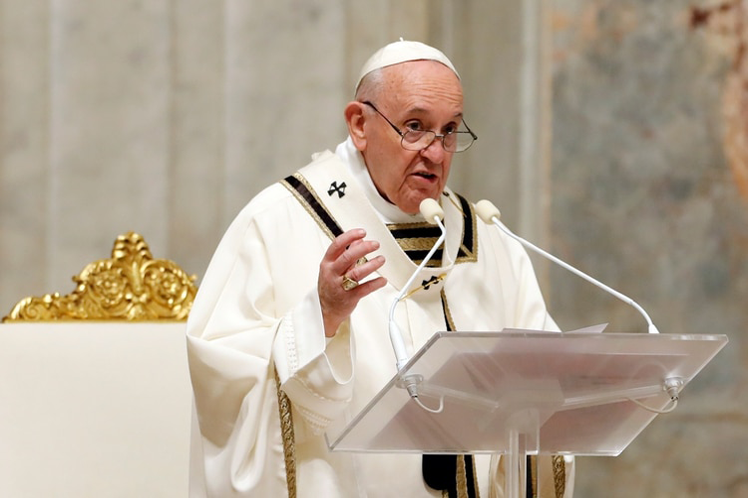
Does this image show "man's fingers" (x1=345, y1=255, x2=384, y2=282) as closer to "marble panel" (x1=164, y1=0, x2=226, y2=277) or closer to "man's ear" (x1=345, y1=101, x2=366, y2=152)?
"man's ear" (x1=345, y1=101, x2=366, y2=152)

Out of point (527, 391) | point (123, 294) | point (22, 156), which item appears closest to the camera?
point (527, 391)

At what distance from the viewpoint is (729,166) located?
4688 mm

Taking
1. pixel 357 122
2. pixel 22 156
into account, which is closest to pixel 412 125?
pixel 357 122

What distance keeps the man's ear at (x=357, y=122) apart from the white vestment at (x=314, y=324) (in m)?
0.08

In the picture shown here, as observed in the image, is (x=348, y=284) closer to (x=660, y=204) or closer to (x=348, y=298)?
(x=348, y=298)

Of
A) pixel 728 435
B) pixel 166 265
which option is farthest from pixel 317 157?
pixel 728 435

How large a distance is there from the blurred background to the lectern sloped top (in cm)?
206

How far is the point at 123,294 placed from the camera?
12.2ft

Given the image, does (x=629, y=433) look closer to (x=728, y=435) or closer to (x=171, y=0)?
(x=728, y=435)

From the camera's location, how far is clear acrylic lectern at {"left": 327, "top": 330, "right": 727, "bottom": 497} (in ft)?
7.47

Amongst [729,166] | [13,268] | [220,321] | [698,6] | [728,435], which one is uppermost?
[698,6]

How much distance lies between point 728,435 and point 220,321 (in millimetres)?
2273

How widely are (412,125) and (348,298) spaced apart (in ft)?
2.48

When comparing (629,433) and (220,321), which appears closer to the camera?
(629,433)
